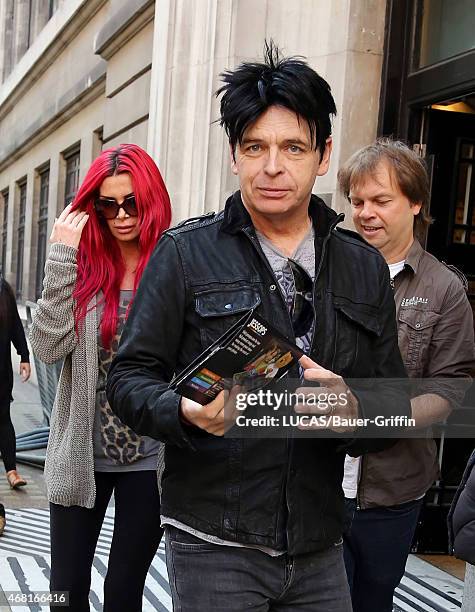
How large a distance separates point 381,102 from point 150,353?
4.78 meters

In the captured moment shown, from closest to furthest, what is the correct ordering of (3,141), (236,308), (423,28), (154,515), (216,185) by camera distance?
(236,308), (154,515), (423,28), (216,185), (3,141)

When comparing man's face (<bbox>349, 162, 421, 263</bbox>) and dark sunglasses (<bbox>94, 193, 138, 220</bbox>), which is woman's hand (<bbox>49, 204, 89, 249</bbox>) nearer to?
dark sunglasses (<bbox>94, 193, 138, 220</bbox>)

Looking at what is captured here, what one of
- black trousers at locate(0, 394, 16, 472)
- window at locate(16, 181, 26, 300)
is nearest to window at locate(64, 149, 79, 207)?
window at locate(16, 181, 26, 300)

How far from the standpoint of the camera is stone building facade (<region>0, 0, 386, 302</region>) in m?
6.61

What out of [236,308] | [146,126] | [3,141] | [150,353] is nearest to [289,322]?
[236,308]

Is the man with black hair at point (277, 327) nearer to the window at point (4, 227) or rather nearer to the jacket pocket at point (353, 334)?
the jacket pocket at point (353, 334)

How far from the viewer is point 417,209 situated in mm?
3361

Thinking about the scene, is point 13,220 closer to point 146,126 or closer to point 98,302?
point 146,126

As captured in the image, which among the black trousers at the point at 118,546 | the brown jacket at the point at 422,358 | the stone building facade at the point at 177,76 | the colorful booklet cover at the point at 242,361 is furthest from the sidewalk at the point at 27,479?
the colorful booklet cover at the point at 242,361

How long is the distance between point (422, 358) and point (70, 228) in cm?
137

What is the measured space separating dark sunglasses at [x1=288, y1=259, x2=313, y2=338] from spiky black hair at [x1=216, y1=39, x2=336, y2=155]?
1.17 feet

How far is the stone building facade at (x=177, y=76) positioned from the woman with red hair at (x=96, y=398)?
6.56ft

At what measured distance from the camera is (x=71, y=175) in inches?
658

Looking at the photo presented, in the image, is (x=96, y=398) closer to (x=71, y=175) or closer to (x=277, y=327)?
(x=277, y=327)
